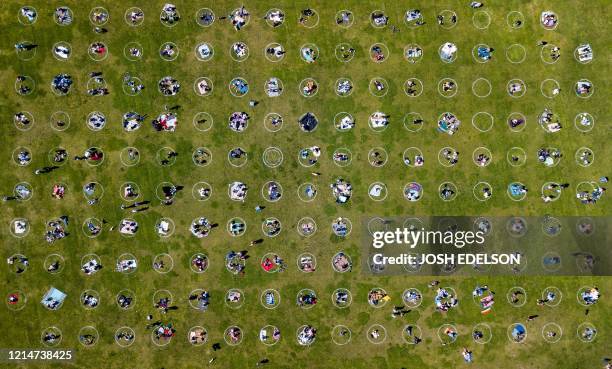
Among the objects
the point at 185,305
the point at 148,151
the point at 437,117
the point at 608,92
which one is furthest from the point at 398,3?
the point at 185,305

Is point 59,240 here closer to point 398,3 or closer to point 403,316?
point 403,316

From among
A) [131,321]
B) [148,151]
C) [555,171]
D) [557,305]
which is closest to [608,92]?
[555,171]

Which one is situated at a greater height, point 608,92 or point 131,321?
point 608,92

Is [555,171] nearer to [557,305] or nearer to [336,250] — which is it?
[557,305]

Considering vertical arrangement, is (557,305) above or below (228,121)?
below

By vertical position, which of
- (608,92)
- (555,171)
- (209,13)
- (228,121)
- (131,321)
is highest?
(209,13)

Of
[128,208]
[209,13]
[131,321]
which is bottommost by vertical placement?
[131,321]
